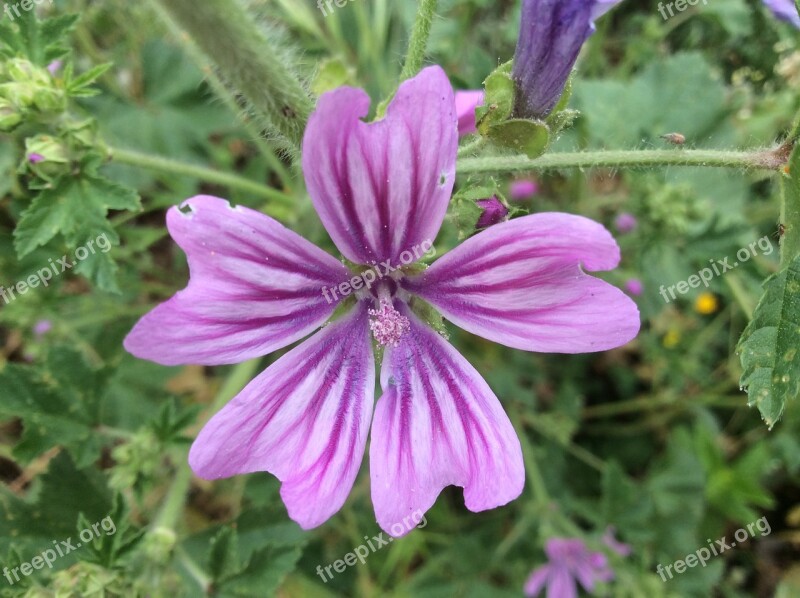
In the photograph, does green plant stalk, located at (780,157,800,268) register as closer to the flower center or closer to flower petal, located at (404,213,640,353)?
flower petal, located at (404,213,640,353)

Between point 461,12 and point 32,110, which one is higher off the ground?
point 32,110

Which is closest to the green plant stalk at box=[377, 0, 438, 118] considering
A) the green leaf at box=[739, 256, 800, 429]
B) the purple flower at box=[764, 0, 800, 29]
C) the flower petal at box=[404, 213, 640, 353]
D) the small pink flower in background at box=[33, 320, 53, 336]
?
the flower petal at box=[404, 213, 640, 353]

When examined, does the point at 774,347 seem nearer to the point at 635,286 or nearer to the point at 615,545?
the point at 635,286

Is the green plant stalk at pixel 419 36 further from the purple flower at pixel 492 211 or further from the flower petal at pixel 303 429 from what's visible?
the flower petal at pixel 303 429

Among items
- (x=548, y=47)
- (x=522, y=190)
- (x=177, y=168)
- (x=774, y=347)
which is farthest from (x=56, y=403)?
(x=522, y=190)

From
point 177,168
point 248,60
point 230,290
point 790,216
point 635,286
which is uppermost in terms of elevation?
point 248,60

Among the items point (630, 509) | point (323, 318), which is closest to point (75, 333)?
point (323, 318)

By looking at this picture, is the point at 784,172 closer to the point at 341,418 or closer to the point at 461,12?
the point at 341,418
